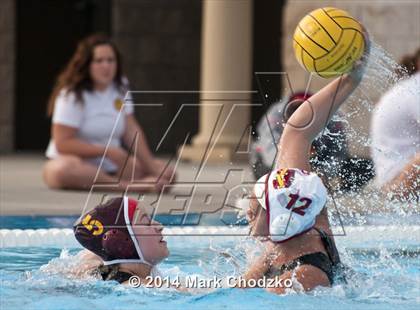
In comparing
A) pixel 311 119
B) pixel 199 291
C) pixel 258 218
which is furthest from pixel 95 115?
pixel 258 218

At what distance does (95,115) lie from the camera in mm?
10031

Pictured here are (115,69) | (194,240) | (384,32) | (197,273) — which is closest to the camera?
(197,273)

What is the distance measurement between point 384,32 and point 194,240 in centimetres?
605

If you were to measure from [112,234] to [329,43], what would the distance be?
1.27 meters

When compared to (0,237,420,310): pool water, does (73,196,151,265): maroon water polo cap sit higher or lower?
higher

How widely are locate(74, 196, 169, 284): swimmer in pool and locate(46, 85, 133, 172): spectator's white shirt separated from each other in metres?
4.92

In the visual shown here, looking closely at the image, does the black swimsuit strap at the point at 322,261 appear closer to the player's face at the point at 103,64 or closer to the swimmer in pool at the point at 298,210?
the swimmer in pool at the point at 298,210

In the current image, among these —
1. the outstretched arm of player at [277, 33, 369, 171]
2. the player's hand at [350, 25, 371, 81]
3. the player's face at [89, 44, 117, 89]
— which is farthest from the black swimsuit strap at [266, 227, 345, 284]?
the player's face at [89, 44, 117, 89]

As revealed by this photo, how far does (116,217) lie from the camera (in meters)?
5.03

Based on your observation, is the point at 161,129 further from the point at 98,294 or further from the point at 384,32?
the point at 98,294

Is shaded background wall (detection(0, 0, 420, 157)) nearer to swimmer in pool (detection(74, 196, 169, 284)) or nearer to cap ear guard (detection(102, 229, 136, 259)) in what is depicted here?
swimmer in pool (detection(74, 196, 169, 284))

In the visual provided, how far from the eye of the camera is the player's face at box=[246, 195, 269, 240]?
15.8ft

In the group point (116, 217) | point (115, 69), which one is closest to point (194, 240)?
point (116, 217)

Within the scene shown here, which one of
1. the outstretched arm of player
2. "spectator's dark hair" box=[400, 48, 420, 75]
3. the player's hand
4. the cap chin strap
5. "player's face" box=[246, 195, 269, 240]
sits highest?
the player's hand
